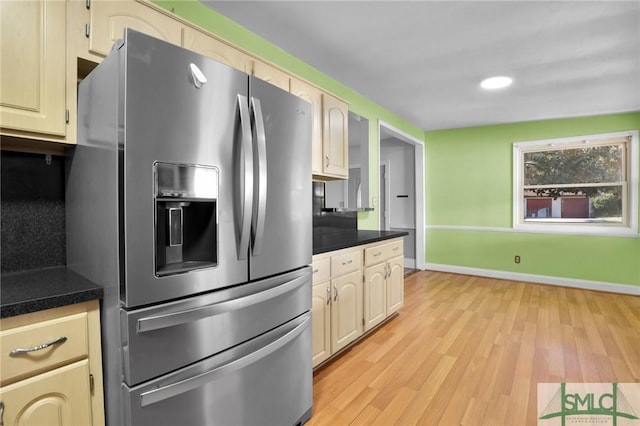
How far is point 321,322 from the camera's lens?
2.12 metres

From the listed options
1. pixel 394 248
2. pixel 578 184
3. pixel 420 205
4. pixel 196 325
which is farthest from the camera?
pixel 420 205

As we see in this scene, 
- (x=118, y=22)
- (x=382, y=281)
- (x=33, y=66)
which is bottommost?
(x=382, y=281)

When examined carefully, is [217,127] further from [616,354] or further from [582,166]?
[582,166]

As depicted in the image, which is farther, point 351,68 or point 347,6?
point 351,68

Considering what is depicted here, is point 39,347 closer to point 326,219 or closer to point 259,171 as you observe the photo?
point 259,171

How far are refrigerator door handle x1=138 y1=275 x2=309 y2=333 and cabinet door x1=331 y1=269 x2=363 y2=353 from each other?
2.68 ft

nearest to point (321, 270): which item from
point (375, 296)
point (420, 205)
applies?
point (375, 296)

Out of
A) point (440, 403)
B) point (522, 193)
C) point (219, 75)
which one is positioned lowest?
point (440, 403)

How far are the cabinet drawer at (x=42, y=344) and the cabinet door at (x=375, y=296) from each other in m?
1.97

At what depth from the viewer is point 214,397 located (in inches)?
47.5

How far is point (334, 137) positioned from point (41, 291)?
219 cm

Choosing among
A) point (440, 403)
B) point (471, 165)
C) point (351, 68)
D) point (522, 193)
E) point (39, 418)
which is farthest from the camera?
point (471, 165)

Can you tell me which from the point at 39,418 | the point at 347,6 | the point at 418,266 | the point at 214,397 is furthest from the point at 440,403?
the point at 418,266

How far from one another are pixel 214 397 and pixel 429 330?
2282 millimetres
